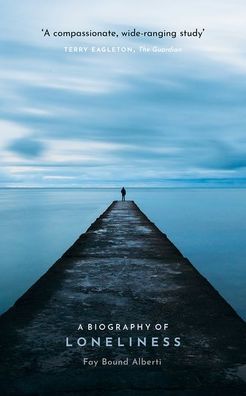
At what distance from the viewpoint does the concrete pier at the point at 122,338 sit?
8.27 ft

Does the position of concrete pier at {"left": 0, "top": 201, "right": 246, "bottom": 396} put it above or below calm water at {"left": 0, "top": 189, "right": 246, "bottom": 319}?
above

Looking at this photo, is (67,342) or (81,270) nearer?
(67,342)

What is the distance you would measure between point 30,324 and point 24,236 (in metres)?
17.8

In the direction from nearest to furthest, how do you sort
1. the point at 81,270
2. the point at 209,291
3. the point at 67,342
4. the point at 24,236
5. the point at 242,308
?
the point at 67,342
the point at 209,291
the point at 81,270
the point at 242,308
the point at 24,236

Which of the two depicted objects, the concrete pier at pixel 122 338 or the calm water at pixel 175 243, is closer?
the concrete pier at pixel 122 338

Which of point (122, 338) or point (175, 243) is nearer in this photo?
point (122, 338)

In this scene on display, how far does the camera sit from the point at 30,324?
Answer: 3.62m

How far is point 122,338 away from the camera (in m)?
3.29

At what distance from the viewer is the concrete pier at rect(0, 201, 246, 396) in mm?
2520

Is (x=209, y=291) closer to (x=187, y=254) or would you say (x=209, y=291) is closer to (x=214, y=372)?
(x=214, y=372)

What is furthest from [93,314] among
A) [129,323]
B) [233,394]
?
[233,394]

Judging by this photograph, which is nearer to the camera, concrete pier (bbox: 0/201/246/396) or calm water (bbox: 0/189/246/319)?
concrete pier (bbox: 0/201/246/396)

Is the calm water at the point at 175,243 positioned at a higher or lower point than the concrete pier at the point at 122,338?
lower

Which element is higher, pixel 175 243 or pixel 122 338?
pixel 122 338
